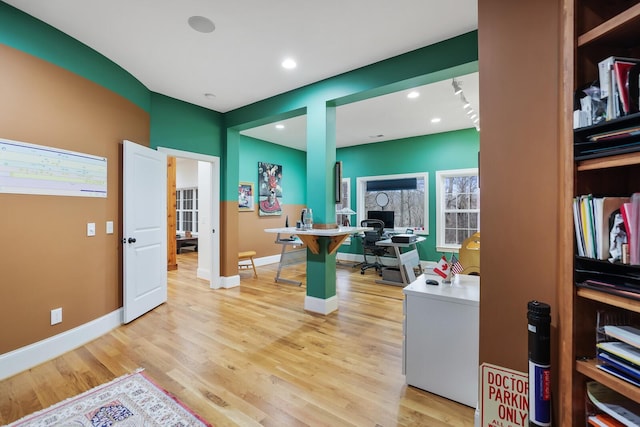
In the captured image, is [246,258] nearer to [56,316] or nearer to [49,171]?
[56,316]

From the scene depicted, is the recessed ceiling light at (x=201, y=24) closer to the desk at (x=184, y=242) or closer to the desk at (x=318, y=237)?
the desk at (x=318, y=237)

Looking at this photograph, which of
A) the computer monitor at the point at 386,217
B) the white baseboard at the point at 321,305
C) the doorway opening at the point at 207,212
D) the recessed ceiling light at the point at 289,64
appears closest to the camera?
the recessed ceiling light at the point at 289,64

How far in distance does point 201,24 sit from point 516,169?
2690 mm

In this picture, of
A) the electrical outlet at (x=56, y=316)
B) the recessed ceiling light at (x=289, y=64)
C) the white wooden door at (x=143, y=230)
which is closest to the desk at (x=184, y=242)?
the white wooden door at (x=143, y=230)

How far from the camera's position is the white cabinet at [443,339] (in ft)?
5.81

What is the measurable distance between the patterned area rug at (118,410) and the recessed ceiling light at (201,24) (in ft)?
9.62

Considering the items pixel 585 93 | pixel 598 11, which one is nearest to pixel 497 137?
pixel 585 93

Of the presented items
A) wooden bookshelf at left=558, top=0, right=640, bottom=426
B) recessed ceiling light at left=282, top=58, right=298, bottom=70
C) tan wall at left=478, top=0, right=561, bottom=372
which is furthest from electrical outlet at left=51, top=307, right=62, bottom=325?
wooden bookshelf at left=558, top=0, right=640, bottom=426

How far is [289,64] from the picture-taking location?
10.1 ft

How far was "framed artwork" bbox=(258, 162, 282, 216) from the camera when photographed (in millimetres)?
6445

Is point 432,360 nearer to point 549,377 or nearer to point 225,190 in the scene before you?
point 549,377

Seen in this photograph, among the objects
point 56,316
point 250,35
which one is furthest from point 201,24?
point 56,316

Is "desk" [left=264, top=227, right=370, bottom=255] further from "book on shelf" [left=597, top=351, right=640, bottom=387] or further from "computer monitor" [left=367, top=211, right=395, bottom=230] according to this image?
"computer monitor" [left=367, top=211, right=395, bottom=230]

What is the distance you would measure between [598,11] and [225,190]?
4.42m
